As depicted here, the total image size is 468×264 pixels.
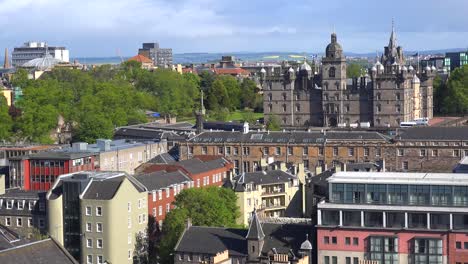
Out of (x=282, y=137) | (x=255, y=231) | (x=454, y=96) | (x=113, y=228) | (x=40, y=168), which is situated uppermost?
(x=454, y=96)

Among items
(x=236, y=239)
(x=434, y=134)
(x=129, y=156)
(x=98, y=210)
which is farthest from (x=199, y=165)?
(x=236, y=239)

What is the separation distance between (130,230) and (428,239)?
2227cm

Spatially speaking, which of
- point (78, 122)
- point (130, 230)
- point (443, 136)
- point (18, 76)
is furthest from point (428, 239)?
point (18, 76)

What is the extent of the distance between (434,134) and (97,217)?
45053 millimetres

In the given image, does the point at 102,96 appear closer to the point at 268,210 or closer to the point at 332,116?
the point at 332,116

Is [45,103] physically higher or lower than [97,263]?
higher

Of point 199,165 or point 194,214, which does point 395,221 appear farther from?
point 199,165

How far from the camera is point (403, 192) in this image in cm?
5828

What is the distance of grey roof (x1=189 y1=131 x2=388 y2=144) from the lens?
103 m

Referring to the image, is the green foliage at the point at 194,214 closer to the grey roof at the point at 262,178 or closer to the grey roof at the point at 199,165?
the grey roof at the point at 262,178

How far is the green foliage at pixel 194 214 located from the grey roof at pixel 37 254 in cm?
2154

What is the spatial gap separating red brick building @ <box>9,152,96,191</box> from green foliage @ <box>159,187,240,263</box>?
58.6 ft

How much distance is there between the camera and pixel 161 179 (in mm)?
78000

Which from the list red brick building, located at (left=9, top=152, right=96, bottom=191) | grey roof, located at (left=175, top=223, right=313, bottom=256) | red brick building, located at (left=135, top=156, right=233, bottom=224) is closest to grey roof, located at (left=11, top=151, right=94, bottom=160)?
red brick building, located at (left=9, top=152, right=96, bottom=191)
